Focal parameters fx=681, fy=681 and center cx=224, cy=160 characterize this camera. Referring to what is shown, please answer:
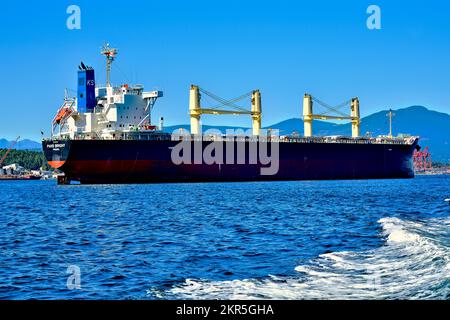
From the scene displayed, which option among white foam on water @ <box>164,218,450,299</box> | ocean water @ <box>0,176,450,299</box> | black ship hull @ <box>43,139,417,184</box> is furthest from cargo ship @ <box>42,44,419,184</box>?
white foam on water @ <box>164,218,450,299</box>

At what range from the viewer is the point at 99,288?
11.1 meters

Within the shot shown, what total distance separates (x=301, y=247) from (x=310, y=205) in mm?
15232

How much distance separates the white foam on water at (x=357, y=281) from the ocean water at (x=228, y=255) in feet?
0.06

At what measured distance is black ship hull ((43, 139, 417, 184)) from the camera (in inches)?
2104

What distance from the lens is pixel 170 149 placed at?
5694 cm

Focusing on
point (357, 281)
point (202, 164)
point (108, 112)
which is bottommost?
point (357, 281)

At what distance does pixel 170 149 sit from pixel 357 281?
4627 cm

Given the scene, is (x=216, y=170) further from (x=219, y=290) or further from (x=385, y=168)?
(x=219, y=290)

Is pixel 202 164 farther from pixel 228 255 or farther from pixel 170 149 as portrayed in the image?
pixel 228 255

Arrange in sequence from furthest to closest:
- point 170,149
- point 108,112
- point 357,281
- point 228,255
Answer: point 108,112 < point 170,149 < point 228,255 < point 357,281

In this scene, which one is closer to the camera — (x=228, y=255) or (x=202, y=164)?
(x=228, y=255)

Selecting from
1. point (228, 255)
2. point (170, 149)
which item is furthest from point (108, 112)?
point (228, 255)
